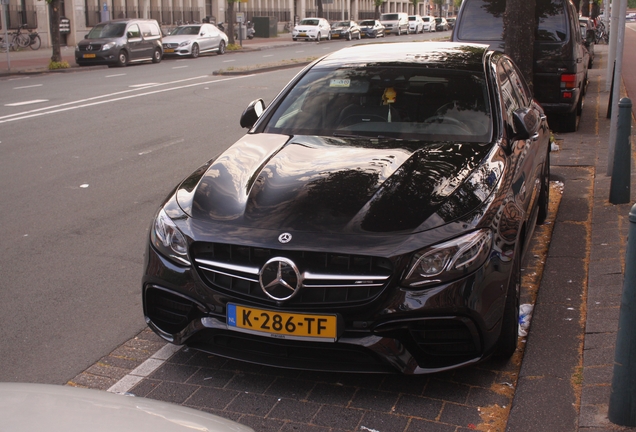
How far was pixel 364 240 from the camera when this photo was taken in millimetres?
3645

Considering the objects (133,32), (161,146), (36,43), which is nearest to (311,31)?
(36,43)

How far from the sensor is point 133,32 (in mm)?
→ 30594

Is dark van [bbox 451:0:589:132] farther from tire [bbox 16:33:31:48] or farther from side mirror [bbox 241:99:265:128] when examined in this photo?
tire [bbox 16:33:31:48]

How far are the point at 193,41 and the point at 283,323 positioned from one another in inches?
1305

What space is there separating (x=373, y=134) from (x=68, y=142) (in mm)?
7707

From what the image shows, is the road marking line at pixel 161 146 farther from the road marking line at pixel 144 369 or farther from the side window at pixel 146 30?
the side window at pixel 146 30

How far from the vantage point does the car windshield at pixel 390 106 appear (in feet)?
16.5

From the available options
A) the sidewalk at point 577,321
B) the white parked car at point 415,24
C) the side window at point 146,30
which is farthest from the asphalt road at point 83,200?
the white parked car at point 415,24

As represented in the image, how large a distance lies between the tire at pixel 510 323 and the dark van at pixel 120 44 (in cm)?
2745

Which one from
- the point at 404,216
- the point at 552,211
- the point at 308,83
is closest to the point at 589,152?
the point at 552,211

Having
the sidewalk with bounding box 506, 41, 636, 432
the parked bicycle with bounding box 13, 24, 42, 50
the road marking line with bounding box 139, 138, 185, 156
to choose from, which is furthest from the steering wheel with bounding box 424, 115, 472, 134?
the parked bicycle with bounding box 13, 24, 42, 50

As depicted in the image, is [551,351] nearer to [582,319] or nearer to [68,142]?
[582,319]

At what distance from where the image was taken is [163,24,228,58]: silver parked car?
3472cm

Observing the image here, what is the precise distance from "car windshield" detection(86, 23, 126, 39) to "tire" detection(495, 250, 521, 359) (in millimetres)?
28463
